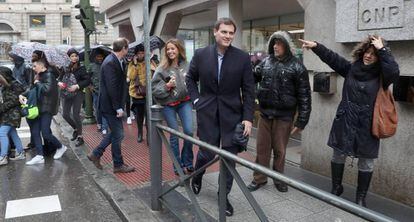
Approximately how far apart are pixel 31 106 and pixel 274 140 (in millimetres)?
3837

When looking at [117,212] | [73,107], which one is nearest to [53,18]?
[73,107]

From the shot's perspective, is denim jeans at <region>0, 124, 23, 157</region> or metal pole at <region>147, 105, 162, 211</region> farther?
denim jeans at <region>0, 124, 23, 157</region>

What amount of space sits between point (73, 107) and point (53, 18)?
52520mm

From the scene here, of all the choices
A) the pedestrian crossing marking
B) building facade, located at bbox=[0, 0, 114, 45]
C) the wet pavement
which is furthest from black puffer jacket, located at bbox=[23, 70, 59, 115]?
building facade, located at bbox=[0, 0, 114, 45]

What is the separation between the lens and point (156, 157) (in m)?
4.11

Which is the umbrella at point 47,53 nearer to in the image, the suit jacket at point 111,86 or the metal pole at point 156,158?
the suit jacket at point 111,86

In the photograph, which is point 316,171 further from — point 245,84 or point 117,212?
point 117,212

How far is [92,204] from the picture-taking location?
4922mm

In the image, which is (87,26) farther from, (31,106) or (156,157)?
(156,157)

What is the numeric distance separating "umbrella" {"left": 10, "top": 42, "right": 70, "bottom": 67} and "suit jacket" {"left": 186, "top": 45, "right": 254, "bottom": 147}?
3513mm

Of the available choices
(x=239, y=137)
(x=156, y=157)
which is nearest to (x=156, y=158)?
(x=156, y=157)

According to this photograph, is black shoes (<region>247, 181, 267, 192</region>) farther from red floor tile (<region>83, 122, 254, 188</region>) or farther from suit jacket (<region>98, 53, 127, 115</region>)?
suit jacket (<region>98, 53, 127, 115</region>)

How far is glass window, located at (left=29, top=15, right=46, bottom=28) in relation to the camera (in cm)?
5525

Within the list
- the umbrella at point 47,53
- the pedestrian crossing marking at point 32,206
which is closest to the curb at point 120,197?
the pedestrian crossing marking at point 32,206
